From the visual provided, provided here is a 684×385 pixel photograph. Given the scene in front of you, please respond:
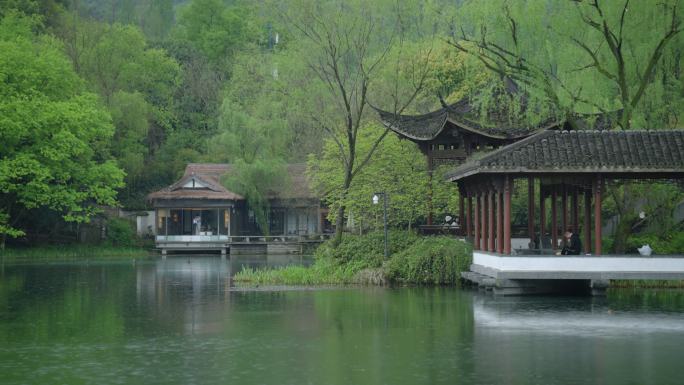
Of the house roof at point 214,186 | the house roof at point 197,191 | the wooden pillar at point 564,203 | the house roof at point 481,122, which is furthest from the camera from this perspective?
the house roof at point 214,186

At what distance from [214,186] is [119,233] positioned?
22.7 feet

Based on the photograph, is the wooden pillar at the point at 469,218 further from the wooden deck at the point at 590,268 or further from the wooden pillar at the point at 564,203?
the wooden deck at the point at 590,268

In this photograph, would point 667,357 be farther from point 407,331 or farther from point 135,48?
point 135,48

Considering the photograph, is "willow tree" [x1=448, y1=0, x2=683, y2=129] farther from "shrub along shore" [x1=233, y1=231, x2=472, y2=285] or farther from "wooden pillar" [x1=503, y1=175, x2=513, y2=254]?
"shrub along shore" [x1=233, y1=231, x2=472, y2=285]

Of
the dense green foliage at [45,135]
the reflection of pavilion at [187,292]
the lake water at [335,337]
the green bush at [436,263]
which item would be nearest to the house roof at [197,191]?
the dense green foliage at [45,135]

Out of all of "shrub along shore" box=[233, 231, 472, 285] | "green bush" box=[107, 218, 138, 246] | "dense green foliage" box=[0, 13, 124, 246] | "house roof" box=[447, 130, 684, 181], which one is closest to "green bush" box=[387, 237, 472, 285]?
"shrub along shore" box=[233, 231, 472, 285]

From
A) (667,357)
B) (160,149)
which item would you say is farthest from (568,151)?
(160,149)

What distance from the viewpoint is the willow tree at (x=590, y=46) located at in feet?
104

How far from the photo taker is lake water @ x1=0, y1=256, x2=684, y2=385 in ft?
57.3

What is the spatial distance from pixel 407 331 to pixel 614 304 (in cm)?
853

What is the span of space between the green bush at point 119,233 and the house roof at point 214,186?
8.60 feet

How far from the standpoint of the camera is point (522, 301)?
29.3m

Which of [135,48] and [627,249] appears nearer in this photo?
[627,249]

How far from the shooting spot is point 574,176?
30828mm
